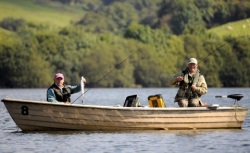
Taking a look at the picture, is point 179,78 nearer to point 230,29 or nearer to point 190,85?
point 190,85

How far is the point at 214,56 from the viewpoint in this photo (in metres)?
96.8

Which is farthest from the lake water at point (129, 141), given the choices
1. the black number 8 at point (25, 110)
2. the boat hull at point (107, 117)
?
the black number 8 at point (25, 110)

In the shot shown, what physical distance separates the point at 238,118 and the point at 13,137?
6.33m

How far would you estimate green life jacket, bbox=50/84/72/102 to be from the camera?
27.0 m

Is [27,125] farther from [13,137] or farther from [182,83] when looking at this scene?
[182,83]

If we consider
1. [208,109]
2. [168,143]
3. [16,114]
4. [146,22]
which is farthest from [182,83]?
[146,22]

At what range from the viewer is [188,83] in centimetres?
2705

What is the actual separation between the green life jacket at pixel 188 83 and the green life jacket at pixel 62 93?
315 cm

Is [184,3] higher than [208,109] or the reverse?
higher

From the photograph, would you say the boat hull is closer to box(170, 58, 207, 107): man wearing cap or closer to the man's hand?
box(170, 58, 207, 107): man wearing cap

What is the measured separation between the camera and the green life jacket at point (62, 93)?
88.7ft

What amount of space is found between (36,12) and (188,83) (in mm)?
155616

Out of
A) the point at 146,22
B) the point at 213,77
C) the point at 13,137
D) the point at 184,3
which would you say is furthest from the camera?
the point at 146,22

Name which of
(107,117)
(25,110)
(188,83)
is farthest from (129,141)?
(25,110)
